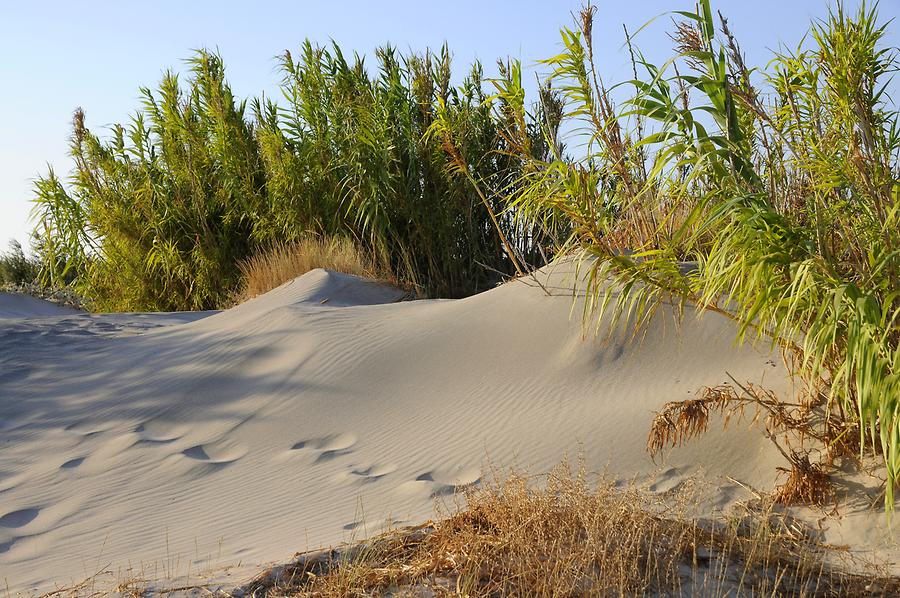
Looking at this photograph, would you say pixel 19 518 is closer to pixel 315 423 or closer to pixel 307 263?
pixel 315 423

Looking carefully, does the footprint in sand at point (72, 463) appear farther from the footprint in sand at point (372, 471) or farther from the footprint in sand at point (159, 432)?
the footprint in sand at point (372, 471)

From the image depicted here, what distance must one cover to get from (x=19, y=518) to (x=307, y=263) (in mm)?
5739

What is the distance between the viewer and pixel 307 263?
31.7 feet

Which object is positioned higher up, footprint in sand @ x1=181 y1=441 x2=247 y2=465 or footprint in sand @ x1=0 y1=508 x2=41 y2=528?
footprint in sand @ x1=181 y1=441 x2=247 y2=465

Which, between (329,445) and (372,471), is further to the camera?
(329,445)

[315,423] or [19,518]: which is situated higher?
[315,423]

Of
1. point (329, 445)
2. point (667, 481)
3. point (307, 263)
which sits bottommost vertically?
point (667, 481)

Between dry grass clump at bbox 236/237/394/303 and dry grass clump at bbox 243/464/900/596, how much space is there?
20.9 feet

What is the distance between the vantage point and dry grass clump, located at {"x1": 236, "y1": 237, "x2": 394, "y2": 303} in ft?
31.3

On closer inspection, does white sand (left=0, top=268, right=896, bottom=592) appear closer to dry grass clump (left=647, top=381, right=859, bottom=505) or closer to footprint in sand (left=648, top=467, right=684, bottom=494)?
footprint in sand (left=648, top=467, right=684, bottom=494)

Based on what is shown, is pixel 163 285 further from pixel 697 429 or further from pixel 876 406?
pixel 876 406

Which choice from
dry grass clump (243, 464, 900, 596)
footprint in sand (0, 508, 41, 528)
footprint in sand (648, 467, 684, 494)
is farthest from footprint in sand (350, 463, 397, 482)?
footprint in sand (0, 508, 41, 528)

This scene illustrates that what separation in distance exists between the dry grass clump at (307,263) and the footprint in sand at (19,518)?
5.45m

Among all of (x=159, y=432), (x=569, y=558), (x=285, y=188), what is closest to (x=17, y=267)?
(x=285, y=188)
